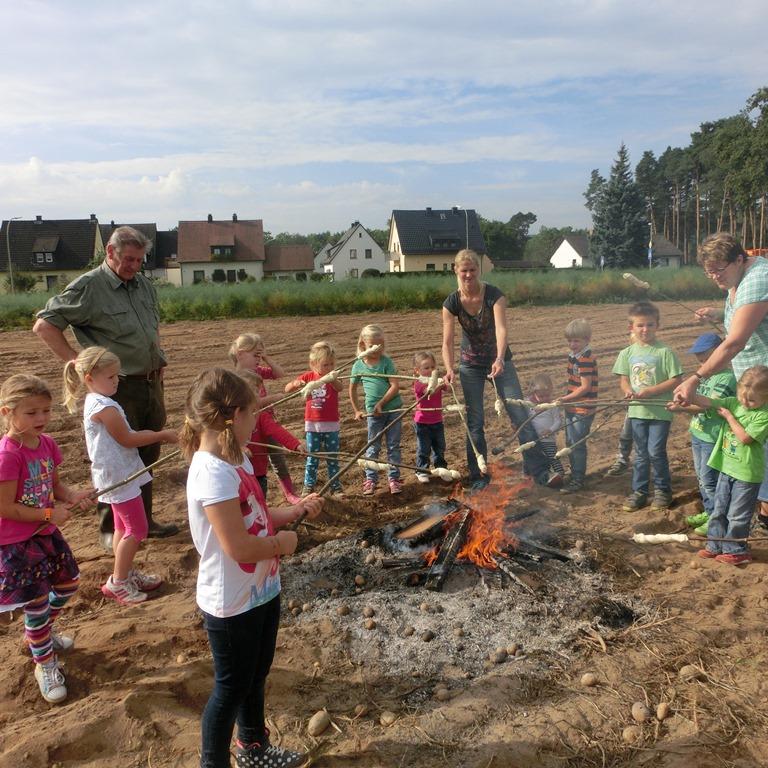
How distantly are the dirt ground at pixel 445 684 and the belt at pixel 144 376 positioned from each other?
4.42 ft

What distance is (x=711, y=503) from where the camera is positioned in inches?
191

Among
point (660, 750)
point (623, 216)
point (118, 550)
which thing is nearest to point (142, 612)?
point (118, 550)

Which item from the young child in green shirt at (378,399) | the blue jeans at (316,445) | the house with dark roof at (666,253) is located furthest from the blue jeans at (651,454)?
the house with dark roof at (666,253)

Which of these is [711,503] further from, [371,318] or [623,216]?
[623,216]

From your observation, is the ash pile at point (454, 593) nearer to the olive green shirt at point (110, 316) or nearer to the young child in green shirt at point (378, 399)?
the young child in green shirt at point (378, 399)

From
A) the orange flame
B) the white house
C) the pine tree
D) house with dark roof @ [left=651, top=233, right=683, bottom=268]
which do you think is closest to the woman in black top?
the orange flame

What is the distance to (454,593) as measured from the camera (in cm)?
411

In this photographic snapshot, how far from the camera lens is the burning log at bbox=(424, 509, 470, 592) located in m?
4.18

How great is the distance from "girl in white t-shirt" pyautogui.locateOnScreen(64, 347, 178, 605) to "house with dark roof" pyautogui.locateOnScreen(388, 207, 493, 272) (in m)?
52.1

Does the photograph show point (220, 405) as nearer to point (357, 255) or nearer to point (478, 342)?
point (478, 342)

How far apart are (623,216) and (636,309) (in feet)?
154

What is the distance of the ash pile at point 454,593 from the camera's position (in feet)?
11.7

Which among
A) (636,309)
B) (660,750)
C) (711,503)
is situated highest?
(636,309)

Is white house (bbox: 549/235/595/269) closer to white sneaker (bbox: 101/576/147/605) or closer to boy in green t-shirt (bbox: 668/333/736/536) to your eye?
boy in green t-shirt (bbox: 668/333/736/536)
